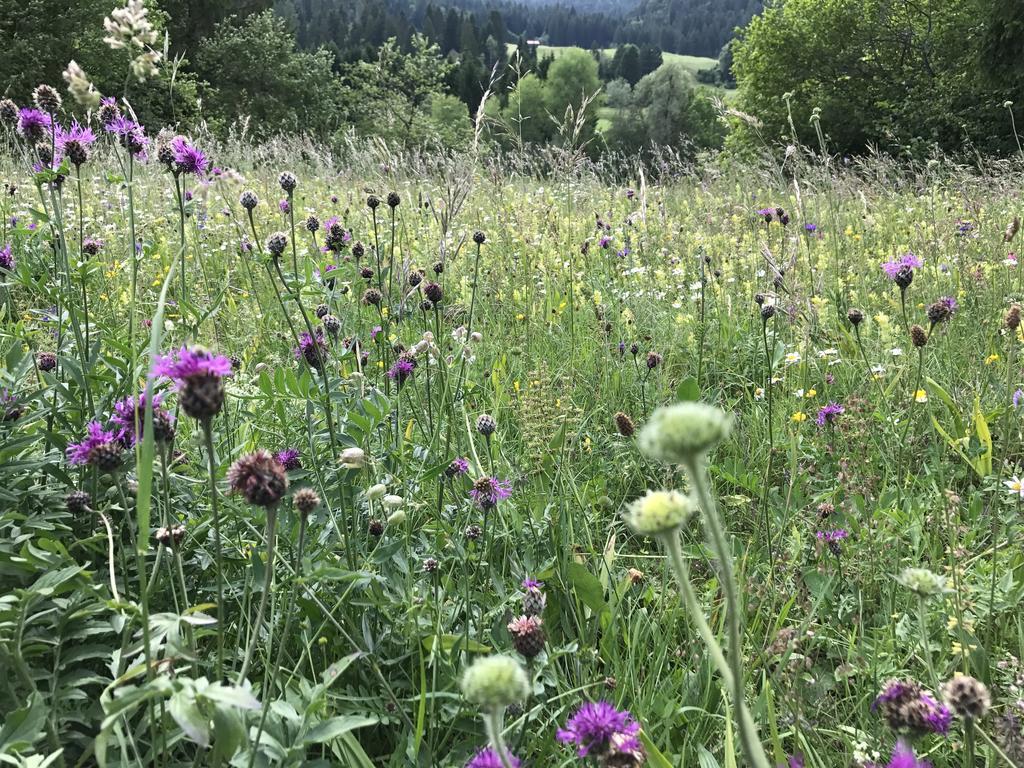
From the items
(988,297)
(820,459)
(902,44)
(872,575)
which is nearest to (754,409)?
(820,459)

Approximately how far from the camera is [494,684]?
0.55 metres

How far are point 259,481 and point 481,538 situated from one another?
2.62ft

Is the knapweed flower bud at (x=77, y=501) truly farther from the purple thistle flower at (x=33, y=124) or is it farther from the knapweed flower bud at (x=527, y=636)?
the purple thistle flower at (x=33, y=124)

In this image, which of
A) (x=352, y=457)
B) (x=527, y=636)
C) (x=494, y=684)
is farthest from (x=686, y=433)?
(x=352, y=457)

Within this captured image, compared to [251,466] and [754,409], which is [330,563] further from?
[754,409]

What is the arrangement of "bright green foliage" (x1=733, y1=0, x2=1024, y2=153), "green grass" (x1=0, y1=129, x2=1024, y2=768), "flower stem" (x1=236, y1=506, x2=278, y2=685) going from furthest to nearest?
1. "bright green foliage" (x1=733, y1=0, x2=1024, y2=153)
2. "green grass" (x1=0, y1=129, x2=1024, y2=768)
3. "flower stem" (x1=236, y1=506, x2=278, y2=685)

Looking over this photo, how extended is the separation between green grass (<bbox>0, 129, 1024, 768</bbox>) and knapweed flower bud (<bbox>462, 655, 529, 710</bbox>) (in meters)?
0.19

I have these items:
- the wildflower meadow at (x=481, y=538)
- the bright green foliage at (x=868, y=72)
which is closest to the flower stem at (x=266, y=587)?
the wildflower meadow at (x=481, y=538)

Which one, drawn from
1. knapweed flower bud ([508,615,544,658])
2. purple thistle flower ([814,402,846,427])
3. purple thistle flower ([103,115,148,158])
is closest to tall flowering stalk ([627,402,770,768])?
knapweed flower bud ([508,615,544,658])

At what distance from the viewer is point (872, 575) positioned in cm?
148

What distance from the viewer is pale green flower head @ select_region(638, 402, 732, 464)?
18.8 inches

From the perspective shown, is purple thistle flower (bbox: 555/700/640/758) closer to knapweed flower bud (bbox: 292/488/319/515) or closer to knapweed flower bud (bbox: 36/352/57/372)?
knapweed flower bud (bbox: 292/488/319/515)

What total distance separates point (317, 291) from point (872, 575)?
4.37 feet

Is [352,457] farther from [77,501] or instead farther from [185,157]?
[185,157]
